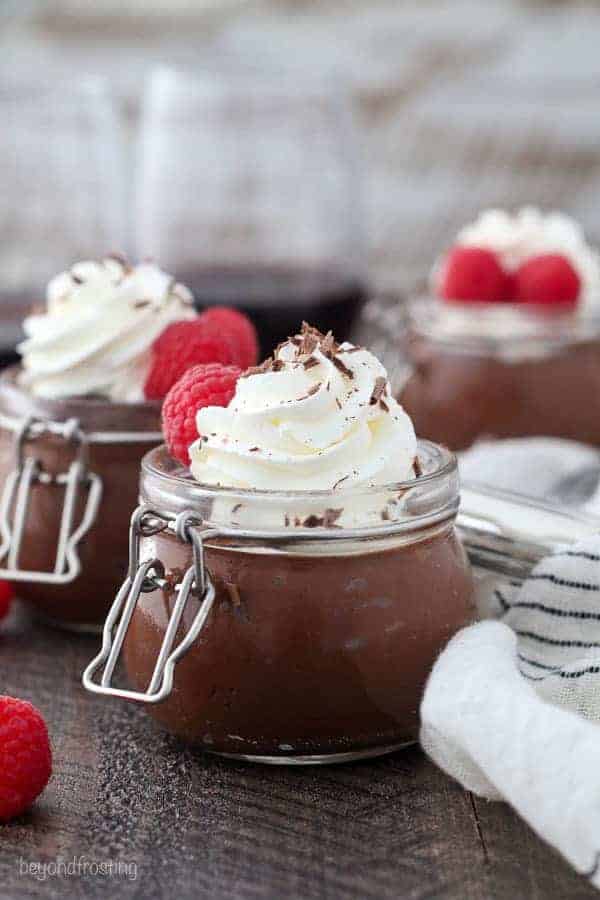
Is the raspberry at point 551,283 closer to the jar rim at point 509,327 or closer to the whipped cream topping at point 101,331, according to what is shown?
the jar rim at point 509,327

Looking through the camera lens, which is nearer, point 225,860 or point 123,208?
point 225,860

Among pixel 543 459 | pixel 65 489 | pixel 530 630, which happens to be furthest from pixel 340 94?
pixel 530 630

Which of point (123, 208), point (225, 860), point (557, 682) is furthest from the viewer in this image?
point (123, 208)

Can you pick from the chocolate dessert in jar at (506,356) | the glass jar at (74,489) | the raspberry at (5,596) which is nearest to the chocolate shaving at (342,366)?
the glass jar at (74,489)

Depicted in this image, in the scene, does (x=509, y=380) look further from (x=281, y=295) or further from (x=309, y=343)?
(x=309, y=343)

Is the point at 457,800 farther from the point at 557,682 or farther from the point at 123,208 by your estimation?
the point at 123,208

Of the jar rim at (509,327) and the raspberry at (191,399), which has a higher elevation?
the raspberry at (191,399)

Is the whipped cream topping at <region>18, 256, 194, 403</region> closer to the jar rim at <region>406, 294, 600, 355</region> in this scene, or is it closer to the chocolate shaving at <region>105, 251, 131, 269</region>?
the chocolate shaving at <region>105, 251, 131, 269</region>

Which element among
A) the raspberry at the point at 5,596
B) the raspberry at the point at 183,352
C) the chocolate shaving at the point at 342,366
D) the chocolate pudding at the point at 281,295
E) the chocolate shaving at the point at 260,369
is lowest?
the raspberry at the point at 5,596
